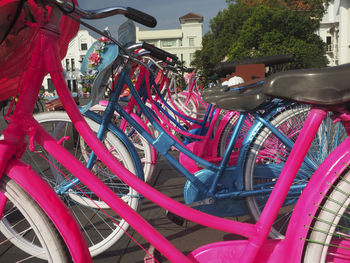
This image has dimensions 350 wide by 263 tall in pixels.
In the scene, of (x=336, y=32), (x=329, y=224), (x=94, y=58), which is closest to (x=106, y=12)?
(x=94, y=58)

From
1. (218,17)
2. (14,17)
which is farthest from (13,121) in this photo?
(218,17)

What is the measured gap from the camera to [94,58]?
2.09 m

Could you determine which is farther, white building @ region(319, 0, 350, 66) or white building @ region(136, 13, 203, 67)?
white building @ region(136, 13, 203, 67)

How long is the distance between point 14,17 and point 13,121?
0.37 m

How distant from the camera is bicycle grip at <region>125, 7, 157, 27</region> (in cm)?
124

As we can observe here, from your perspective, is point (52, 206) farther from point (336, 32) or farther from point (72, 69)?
point (336, 32)

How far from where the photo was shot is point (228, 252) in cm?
142

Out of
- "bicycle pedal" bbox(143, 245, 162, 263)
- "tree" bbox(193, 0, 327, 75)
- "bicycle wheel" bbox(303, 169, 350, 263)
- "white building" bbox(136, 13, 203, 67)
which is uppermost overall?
"white building" bbox(136, 13, 203, 67)

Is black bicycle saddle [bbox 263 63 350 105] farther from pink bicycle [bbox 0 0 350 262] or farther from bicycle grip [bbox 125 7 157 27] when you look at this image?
bicycle grip [bbox 125 7 157 27]

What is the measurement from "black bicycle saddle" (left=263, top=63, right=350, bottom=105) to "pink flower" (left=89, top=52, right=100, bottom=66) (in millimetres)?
1164

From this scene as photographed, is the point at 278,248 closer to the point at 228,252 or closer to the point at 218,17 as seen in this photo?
the point at 228,252

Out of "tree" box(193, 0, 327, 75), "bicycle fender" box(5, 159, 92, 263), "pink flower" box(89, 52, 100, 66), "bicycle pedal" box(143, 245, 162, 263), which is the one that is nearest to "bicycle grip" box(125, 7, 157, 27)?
"bicycle fender" box(5, 159, 92, 263)

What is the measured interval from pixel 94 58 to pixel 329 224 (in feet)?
5.09

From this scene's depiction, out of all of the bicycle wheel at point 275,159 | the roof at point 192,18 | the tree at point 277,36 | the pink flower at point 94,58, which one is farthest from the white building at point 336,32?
the pink flower at point 94,58
